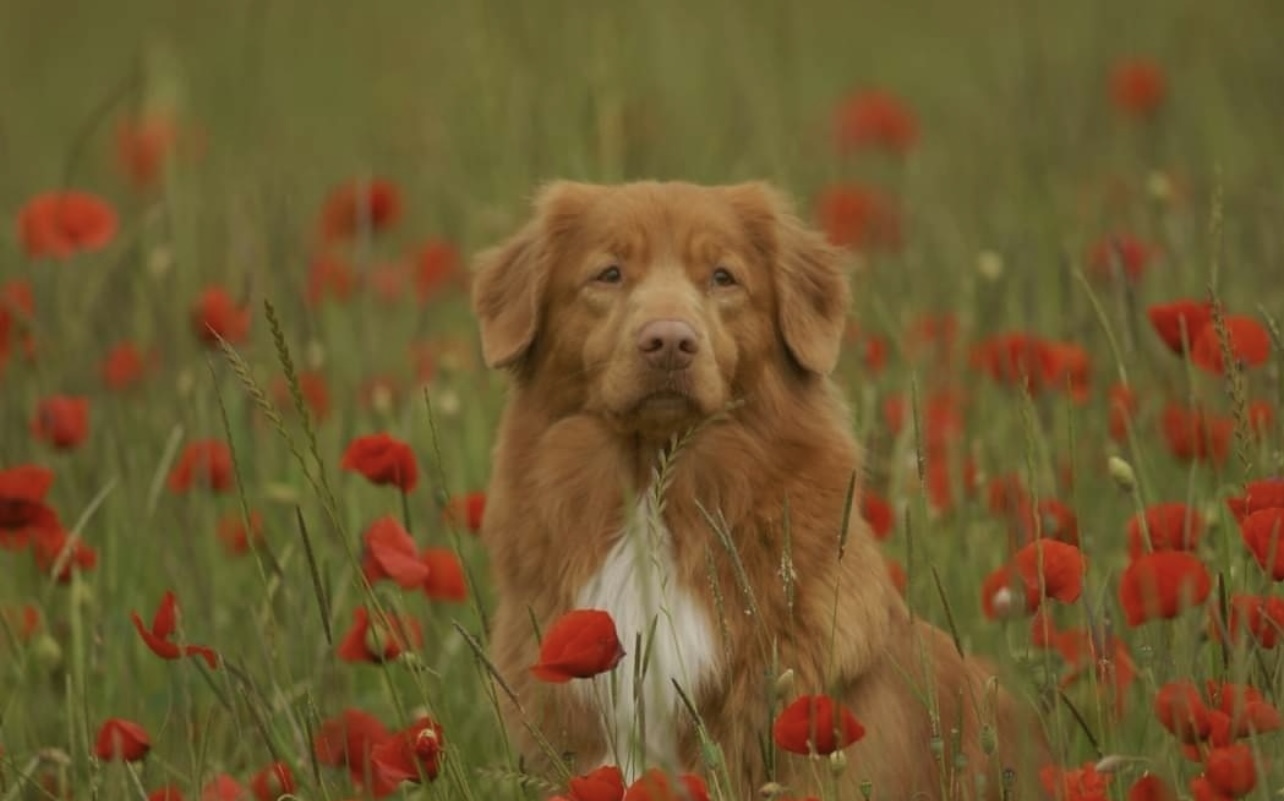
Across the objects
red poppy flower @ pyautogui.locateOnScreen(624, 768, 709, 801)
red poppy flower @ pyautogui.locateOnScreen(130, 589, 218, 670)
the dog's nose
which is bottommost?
red poppy flower @ pyautogui.locateOnScreen(624, 768, 709, 801)

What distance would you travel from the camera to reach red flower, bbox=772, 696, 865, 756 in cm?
347

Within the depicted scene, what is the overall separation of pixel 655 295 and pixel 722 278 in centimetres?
25

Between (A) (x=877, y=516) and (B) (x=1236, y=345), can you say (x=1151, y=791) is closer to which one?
(B) (x=1236, y=345)

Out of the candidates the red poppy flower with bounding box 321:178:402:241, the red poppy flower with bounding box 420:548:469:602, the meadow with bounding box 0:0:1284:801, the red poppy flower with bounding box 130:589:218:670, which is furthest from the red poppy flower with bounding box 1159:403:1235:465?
the red poppy flower with bounding box 321:178:402:241

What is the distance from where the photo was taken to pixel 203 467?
5406 mm

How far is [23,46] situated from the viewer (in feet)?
50.6

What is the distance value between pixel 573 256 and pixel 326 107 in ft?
31.8

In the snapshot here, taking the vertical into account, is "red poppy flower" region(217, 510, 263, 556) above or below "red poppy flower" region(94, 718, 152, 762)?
below

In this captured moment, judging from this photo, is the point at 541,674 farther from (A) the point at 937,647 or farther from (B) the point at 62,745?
(B) the point at 62,745

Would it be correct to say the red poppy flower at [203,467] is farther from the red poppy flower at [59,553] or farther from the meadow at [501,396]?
the red poppy flower at [59,553]

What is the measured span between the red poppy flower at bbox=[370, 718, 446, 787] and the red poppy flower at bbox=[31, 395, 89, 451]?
177 cm

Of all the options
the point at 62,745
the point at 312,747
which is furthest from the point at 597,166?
the point at 312,747

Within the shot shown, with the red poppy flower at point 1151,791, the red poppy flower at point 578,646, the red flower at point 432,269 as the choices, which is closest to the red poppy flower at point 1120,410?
the red poppy flower at point 1151,791

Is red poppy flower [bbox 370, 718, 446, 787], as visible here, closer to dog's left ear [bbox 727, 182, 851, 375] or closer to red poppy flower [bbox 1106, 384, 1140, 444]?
dog's left ear [bbox 727, 182, 851, 375]
